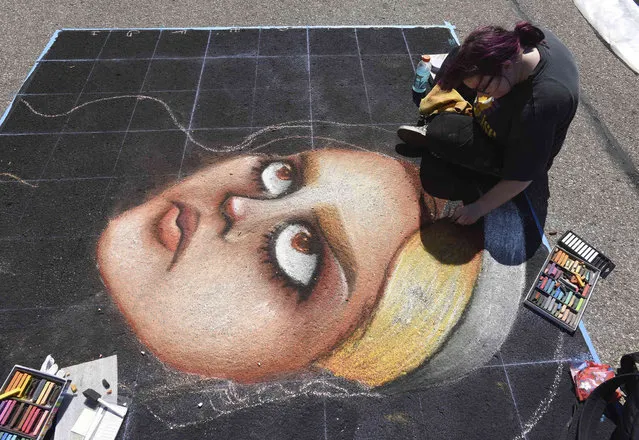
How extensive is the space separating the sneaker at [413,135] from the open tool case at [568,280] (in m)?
1.46

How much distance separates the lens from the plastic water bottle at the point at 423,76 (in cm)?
443

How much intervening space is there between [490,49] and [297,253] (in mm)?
1938

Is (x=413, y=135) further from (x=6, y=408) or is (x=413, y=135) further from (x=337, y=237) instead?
(x=6, y=408)

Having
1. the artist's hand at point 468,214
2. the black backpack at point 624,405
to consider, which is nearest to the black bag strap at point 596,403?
the black backpack at point 624,405

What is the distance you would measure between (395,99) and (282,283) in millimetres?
2485

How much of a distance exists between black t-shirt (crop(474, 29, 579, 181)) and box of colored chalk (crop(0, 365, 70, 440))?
3.42 meters

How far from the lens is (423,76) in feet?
14.5

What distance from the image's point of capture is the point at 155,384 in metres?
2.77

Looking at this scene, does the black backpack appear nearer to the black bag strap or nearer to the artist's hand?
the black bag strap

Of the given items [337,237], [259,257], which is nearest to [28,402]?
[259,257]

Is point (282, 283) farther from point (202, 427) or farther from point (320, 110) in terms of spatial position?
point (320, 110)

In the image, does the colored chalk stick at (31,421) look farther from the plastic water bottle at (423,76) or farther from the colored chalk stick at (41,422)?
the plastic water bottle at (423,76)

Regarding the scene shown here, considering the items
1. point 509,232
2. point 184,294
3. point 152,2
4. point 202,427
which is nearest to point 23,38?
point 152,2

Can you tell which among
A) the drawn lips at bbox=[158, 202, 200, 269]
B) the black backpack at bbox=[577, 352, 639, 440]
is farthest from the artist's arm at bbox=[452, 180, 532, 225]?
the drawn lips at bbox=[158, 202, 200, 269]
